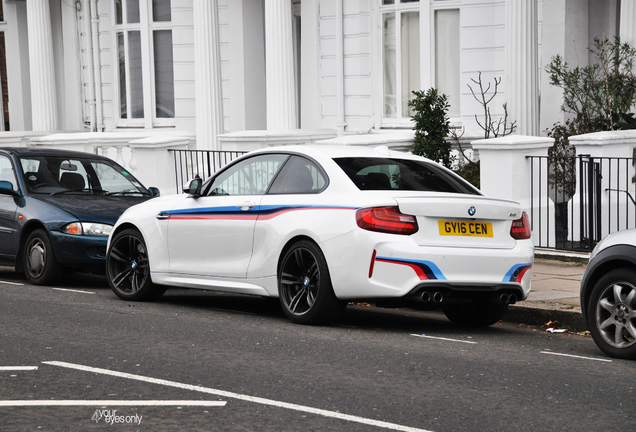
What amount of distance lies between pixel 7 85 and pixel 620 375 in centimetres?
2240

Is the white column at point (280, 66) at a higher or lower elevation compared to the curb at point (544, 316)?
higher

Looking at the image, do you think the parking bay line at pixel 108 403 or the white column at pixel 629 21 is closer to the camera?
the parking bay line at pixel 108 403

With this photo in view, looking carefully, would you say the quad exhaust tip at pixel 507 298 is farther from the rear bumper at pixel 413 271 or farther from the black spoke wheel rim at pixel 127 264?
the black spoke wheel rim at pixel 127 264

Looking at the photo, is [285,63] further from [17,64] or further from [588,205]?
[17,64]

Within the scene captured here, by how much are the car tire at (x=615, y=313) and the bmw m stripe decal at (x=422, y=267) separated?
3.84ft

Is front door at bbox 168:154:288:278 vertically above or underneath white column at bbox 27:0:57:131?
underneath

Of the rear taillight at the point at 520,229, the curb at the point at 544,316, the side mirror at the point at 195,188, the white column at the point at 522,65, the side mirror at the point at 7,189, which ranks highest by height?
the white column at the point at 522,65

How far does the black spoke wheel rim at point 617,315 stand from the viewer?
7.16 m

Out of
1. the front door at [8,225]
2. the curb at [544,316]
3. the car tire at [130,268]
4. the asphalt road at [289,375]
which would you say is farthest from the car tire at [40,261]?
the curb at [544,316]

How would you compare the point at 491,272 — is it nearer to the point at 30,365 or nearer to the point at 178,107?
the point at 30,365

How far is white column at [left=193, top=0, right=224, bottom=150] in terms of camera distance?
1888 centimetres

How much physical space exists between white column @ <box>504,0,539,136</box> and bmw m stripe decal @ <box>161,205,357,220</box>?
7.19m

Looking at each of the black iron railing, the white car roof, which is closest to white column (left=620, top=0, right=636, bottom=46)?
the black iron railing

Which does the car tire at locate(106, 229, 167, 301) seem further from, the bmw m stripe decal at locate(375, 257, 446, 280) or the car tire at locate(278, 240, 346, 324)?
the bmw m stripe decal at locate(375, 257, 446, 280)
